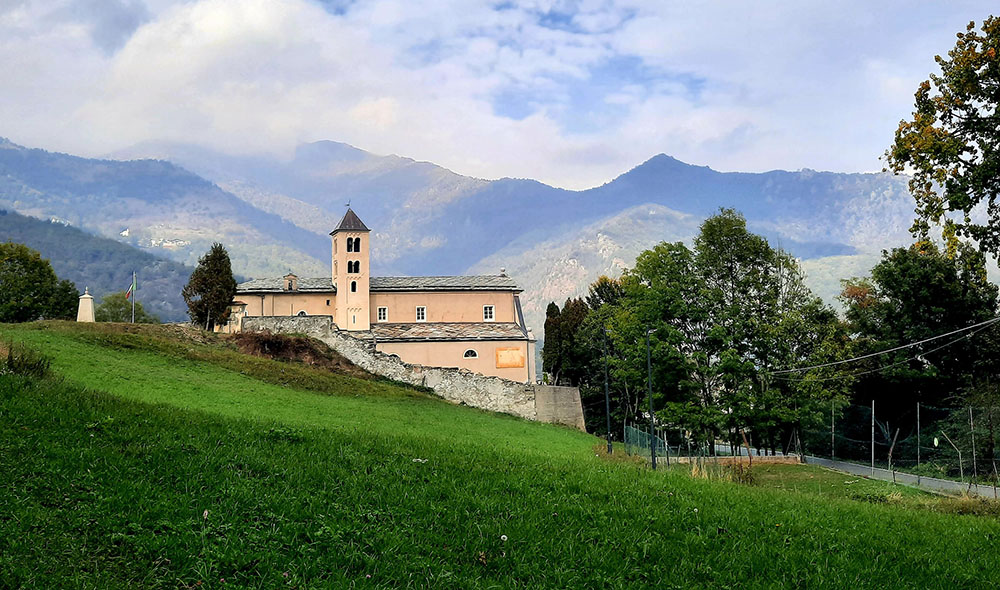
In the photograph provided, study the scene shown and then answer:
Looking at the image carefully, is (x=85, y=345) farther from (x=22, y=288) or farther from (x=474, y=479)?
(x=22, y=288)

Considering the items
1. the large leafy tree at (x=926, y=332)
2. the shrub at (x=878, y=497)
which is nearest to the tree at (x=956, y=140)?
the shrub at (x=878, y=497)

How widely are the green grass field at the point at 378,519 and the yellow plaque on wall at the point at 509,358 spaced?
133 ft

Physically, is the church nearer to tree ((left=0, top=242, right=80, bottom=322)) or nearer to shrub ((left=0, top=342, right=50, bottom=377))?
tree ((left=0, top=242, right=80, bottom=322))

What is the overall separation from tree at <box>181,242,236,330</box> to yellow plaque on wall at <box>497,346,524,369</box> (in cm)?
1729

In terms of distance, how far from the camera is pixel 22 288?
5553 centimetres

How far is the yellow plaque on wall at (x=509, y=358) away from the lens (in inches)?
2116

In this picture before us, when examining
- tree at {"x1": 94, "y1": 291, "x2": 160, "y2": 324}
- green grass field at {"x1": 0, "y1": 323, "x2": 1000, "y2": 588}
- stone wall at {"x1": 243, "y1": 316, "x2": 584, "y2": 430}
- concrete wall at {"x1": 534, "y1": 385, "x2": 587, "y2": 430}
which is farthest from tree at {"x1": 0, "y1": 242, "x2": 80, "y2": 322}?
green grass field at {"x1": 0, "y1": 323, "x2": 1000, "y2": 588}

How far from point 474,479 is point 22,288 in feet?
182

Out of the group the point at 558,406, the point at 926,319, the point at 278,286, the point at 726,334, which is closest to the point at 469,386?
the point at 558,406

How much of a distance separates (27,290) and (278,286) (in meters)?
16.7

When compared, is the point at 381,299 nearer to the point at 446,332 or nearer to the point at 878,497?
the point at 446,332

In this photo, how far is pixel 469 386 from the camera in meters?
43.1

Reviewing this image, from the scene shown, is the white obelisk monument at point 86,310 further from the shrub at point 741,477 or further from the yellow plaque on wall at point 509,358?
the shrub at point 741,477

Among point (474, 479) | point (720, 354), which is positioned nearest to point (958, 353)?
point (720, 354)
